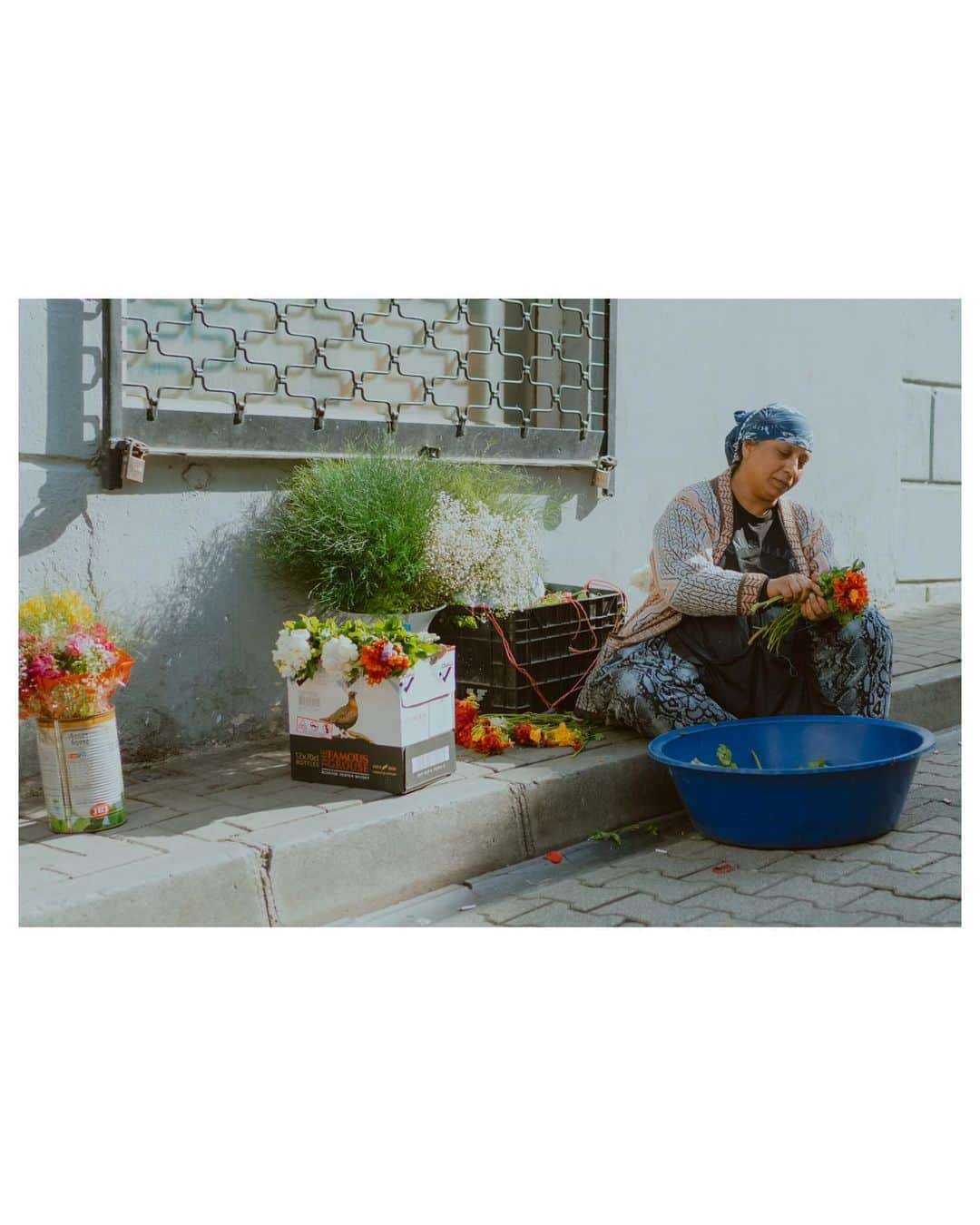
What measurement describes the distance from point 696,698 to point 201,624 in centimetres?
190

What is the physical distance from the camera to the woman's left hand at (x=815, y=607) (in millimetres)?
4691

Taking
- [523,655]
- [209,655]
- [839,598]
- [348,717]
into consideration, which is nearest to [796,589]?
[839,598]

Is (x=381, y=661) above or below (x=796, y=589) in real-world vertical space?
below

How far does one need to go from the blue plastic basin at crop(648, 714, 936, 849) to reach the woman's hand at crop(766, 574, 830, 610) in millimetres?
450

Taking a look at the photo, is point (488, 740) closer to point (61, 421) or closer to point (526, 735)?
point (526, 735)

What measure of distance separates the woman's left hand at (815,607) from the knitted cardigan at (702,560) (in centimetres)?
19

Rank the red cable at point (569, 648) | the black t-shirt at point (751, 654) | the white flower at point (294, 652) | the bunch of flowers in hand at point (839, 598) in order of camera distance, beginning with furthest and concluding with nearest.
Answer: the red cable at point (569, 648) → the black t-shirt at point (751, 654) → the bunch of flowers in hand at point (839, 598) → the white flower at point (294, 652)

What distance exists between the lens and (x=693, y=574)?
4961 mm

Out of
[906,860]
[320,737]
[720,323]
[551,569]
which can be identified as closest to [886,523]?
[720,323]

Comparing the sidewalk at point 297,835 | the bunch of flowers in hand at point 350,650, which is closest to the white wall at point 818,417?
the sidewalk at point 297,835

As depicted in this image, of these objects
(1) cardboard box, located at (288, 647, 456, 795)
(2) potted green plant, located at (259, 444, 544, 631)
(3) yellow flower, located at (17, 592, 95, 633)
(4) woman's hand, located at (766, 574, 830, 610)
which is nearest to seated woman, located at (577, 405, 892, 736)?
(4) woman's hand, located at (766, 574, 830, 610)

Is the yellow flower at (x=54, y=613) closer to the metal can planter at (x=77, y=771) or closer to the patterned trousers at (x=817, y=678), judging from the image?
the metal can planter at (x=77, y=771)

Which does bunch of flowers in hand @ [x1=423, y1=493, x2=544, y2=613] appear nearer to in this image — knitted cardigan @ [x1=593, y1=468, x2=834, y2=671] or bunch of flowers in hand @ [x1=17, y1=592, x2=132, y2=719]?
knitted cardigan @ [x1=593, y1=468, x2=834, y2=671]

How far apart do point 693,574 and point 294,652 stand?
155 centimetres
